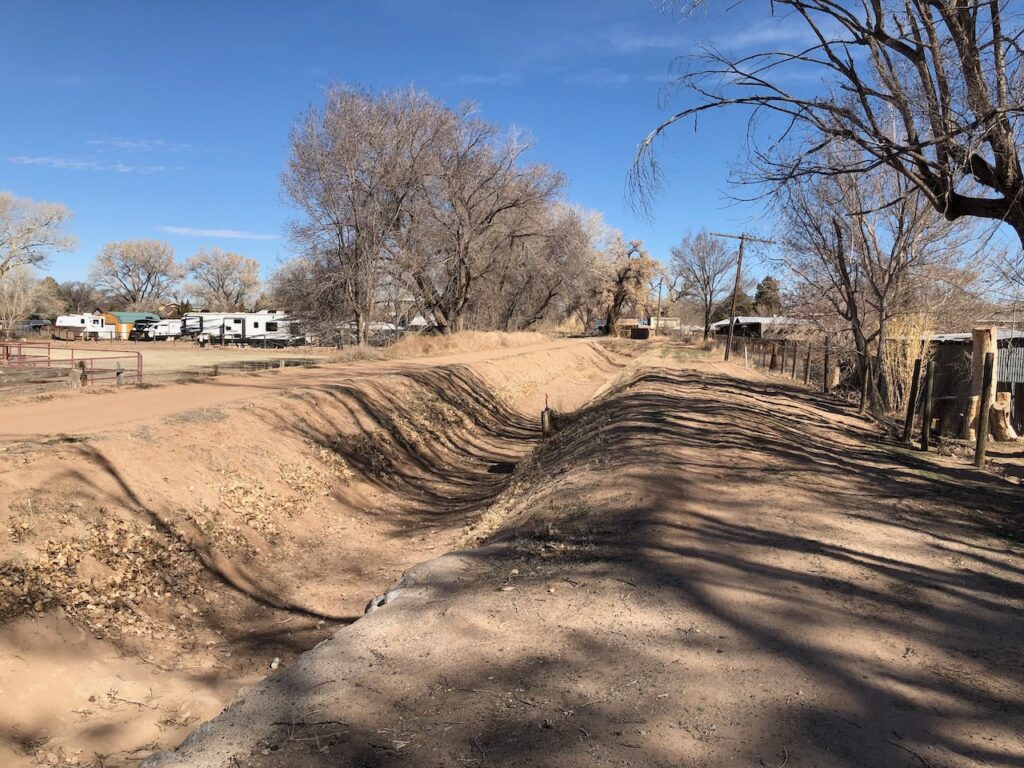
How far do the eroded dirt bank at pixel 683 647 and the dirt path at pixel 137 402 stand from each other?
795cm

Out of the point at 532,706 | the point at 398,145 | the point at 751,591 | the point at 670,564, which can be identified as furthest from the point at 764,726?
the point at 398,145

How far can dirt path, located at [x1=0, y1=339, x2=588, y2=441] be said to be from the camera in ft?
35.6

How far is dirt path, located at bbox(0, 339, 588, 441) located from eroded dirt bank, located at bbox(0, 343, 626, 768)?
23cm

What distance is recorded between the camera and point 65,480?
25.5ft

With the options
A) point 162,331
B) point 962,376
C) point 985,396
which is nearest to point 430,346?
point 962,376

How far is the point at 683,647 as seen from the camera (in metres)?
4.05

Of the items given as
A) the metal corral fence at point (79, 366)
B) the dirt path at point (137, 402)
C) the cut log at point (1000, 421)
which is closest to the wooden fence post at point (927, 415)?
the cut log at point (1000, 421)

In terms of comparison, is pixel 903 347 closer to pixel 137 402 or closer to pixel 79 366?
pixel 137 402

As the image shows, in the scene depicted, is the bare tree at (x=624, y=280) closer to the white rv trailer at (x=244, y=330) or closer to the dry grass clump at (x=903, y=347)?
the white rv trailer at (x=244, y=330)

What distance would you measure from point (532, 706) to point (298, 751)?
115 cm

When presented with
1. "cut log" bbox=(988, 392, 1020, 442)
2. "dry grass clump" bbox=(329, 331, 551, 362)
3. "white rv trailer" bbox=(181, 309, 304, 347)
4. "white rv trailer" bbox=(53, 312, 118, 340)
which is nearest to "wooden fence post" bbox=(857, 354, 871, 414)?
"cut log" bbox=(988, 392, 1020, 442)

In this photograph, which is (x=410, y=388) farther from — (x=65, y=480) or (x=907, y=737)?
(x=907, y=737)

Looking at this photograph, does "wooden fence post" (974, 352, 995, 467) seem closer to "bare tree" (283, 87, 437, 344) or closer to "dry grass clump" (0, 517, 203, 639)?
"dry grass clump" (0, 517, 203, 639)

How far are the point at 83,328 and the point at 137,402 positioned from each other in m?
76.1
